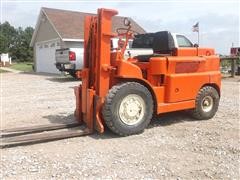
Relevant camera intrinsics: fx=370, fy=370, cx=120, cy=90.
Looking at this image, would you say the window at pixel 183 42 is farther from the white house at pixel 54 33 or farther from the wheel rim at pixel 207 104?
the white house at pixel 54 33

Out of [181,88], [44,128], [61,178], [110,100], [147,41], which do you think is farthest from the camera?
[147,41]

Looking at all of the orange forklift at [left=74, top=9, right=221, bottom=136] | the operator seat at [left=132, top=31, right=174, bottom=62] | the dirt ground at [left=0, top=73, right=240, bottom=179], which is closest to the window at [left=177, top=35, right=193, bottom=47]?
the orange forklift at [left=74, top=9, right=221, bottom=136]

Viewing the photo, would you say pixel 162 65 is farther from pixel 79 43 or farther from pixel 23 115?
pixel 79 43

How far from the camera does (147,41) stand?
864 centimetres

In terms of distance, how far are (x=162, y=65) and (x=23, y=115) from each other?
3.68 metres

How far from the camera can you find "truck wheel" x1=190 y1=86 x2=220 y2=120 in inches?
316

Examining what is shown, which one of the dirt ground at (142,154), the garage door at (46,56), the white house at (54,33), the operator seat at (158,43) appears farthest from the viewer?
the garage door at (46,56)

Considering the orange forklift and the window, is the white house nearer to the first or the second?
the window

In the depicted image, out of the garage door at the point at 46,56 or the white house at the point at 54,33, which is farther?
the garage door at the point at 46,56

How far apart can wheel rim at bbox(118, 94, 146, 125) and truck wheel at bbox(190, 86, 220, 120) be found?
1.61m

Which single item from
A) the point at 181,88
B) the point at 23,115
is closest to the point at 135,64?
the point at 181,88

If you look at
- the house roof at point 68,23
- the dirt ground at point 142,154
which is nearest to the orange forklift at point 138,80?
the dirt ground at point 142,154

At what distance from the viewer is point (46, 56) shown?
30031mm

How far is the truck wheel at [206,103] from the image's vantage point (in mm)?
8016
